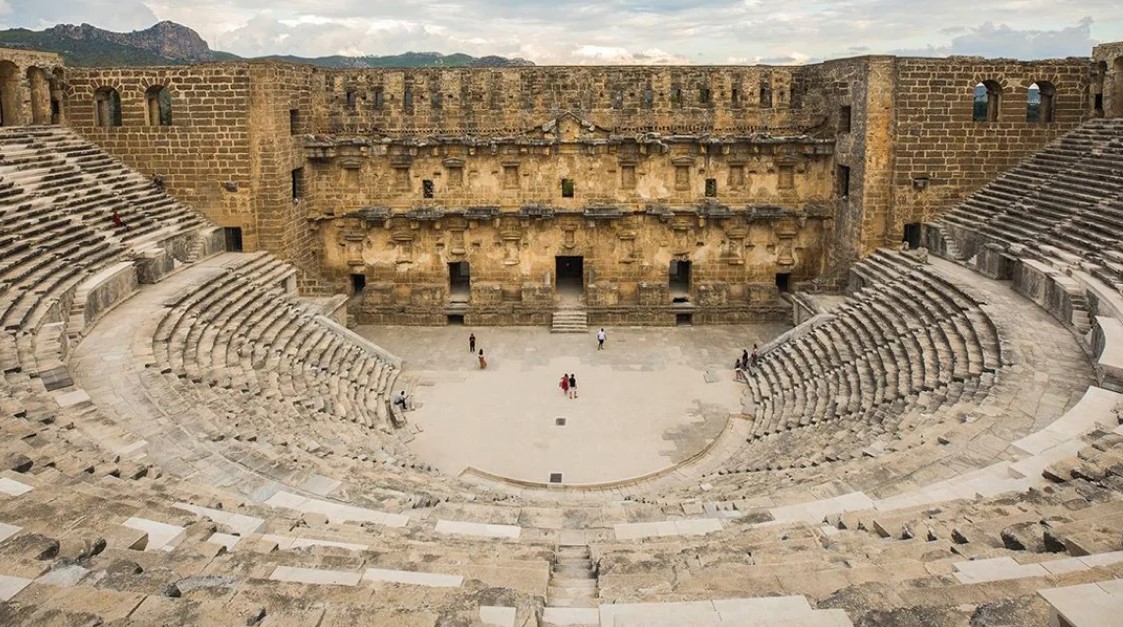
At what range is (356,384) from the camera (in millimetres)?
17828

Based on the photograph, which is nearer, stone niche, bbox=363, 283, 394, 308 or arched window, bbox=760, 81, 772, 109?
arched window, bbox=760, 81, 772, 109

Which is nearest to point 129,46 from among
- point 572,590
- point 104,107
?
point 104,107

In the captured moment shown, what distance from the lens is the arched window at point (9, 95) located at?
20.4m

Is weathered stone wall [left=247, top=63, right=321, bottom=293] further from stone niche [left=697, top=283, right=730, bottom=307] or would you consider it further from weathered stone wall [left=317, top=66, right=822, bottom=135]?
stone niche [left=697, top=283, right=730, bottom=307]

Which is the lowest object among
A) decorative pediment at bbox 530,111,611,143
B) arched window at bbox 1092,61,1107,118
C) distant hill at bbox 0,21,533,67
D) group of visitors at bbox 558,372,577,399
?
group of visitors at bbox 558,372,577,399

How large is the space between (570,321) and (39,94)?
14.9 m

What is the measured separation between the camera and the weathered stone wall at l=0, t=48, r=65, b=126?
20438 millimetres

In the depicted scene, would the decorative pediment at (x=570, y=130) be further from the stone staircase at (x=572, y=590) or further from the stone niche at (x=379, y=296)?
the stone staircase at (x=572, y=590)

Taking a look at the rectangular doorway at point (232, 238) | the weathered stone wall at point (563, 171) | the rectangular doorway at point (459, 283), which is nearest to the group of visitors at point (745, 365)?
the weathered stone wall at point (563, 171)

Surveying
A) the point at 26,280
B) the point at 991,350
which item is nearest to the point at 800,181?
the point at 991,350

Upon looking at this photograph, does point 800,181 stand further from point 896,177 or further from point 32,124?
point 32,124

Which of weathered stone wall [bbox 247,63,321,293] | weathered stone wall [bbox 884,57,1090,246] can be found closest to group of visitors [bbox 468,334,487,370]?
weathered stone wall [bbox 247,63,321,293]

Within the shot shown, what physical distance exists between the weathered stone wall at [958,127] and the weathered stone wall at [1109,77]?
291 mm

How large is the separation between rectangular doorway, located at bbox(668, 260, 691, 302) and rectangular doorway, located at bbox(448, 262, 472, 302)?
6.27 meters
